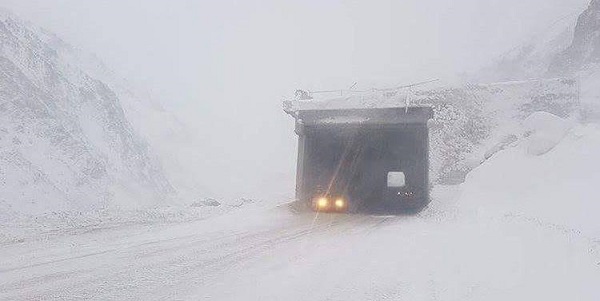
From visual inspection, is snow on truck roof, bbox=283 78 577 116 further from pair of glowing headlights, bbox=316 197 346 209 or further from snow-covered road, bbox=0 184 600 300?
snow-covered road, bbox=0 184 600 300

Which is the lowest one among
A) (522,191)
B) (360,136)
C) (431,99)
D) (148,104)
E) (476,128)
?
(522,191)

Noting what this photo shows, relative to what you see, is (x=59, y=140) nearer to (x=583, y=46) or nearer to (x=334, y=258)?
(x=334, y=258)

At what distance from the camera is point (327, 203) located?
62.4ft

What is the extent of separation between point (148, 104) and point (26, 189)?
11579 centimetres

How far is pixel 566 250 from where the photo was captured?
786 cm

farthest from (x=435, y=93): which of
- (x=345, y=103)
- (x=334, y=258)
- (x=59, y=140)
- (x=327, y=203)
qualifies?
(x=59, y=140)

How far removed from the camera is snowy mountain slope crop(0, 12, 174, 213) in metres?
51.5

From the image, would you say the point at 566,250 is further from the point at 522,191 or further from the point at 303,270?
the point at 522,191

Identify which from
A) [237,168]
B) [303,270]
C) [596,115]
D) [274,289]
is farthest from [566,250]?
[237,168]

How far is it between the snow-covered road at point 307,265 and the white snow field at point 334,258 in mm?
16

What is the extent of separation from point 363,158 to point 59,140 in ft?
177

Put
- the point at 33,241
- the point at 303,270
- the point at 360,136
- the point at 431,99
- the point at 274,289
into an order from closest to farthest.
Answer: the point at 274,289, the point at 303,270, the point at 33,241, the point at 360,136, the point at 431,99

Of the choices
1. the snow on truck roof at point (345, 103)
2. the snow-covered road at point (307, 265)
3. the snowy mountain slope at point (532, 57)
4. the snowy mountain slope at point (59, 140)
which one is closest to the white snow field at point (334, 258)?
the snow-covered road at point (307, 265)

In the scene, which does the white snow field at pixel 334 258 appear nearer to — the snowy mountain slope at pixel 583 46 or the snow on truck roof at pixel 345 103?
the snow on truck roof at pixel 345 103
